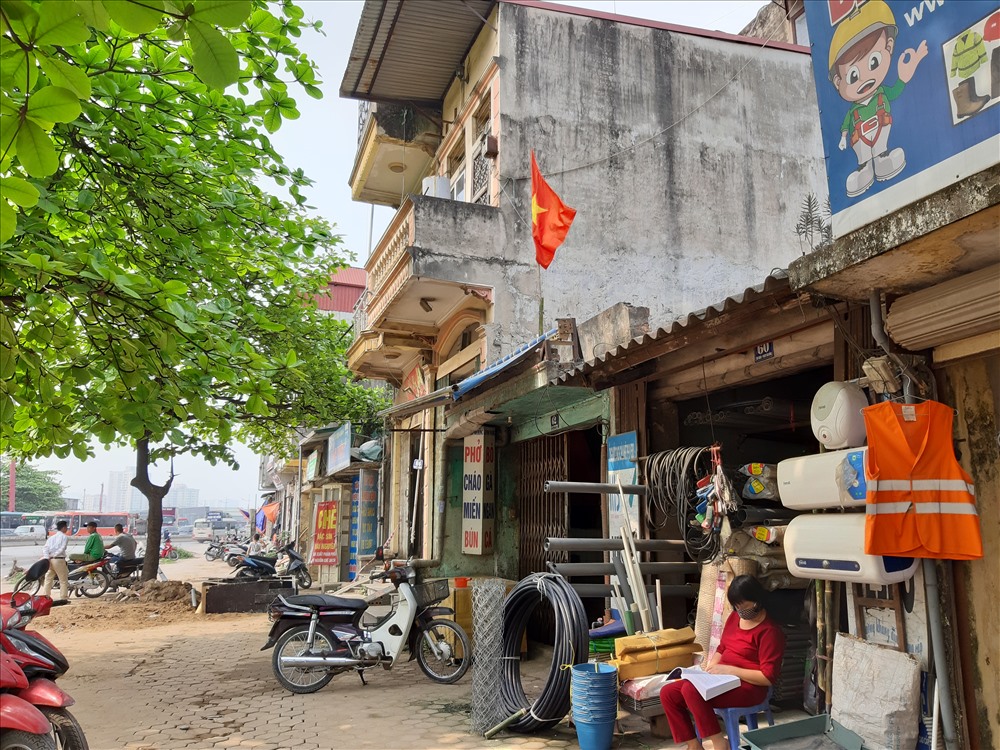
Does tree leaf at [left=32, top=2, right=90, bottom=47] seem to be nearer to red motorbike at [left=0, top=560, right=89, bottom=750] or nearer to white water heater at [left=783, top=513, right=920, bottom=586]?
red motorbike at [left=0, top=560, right=89, bottom=750]

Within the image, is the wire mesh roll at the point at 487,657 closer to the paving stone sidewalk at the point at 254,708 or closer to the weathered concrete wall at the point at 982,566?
the paving stone sidewalk at the point at 254,708

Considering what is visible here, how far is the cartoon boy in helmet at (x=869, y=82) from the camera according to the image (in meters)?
3.50

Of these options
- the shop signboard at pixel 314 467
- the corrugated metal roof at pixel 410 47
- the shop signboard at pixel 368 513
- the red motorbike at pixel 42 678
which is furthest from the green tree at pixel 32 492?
the red motorbike at pixel 42 678

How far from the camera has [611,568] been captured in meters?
6.18

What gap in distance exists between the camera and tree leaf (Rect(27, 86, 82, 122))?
2.15 meters

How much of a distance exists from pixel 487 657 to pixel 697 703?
213 cm

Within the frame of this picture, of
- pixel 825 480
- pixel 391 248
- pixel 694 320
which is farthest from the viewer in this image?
pixel 391 248

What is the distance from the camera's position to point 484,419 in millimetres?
9430

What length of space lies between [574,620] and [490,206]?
6.42 metres

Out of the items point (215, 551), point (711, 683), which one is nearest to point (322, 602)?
point (711, 683)

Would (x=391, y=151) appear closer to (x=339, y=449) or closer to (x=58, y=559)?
(x=339, y=449)

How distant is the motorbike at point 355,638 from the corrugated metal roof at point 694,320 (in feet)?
10.3

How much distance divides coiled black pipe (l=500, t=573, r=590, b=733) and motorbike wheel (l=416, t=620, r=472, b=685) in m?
1.95

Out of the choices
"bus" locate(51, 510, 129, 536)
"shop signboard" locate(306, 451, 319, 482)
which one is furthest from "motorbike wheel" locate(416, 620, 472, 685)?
"bus" locate(51, 510, 129, 536)
